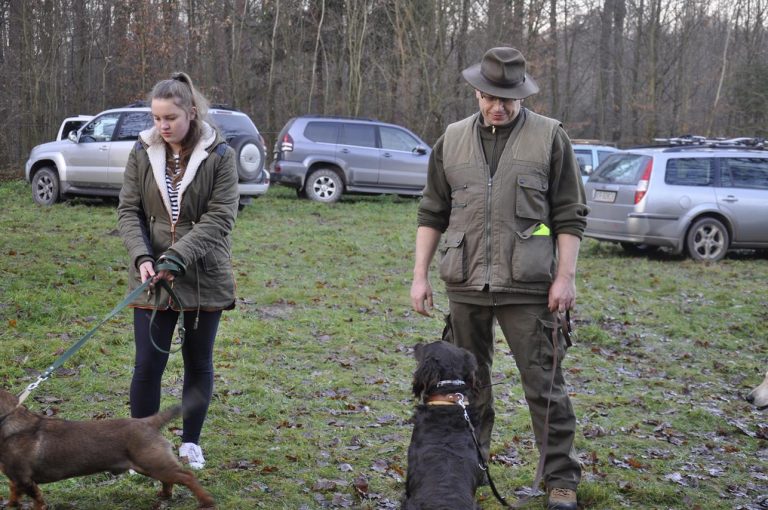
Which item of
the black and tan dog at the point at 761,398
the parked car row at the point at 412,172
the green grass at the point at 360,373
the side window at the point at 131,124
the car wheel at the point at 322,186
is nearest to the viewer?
the green grass at the point at 360,373

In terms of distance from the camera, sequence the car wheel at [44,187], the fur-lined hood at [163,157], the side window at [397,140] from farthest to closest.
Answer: the side window at [397,140] < the car wheel at [44,187] < the fur-lined hood at [163,157]

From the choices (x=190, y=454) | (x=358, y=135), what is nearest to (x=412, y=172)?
(x=358, y=135)

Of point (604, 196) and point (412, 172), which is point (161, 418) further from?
point (412, 172)

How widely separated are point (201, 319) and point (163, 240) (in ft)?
1.46

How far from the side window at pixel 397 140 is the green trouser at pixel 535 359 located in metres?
15.3

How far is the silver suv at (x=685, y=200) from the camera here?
13.0 metres

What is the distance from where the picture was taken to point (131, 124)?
1580 centimetres

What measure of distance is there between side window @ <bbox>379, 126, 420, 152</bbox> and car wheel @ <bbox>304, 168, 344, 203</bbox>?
4.84ft

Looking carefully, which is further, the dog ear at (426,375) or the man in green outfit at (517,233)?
the man in green outfit at (517,233)

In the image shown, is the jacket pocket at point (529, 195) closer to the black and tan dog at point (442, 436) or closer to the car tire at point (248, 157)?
the black and tan dog at point (442, 436)

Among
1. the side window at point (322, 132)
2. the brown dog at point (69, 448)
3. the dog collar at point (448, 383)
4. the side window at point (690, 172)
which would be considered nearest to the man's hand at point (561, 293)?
the dog collar at point (448, 383)

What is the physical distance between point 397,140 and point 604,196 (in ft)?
23.3

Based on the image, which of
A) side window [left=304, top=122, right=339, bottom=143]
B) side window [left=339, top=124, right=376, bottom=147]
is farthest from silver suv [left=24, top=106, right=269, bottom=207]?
side window [left=339, top=124, right=376, bottom=147]

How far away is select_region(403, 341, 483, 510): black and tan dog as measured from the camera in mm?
3328
